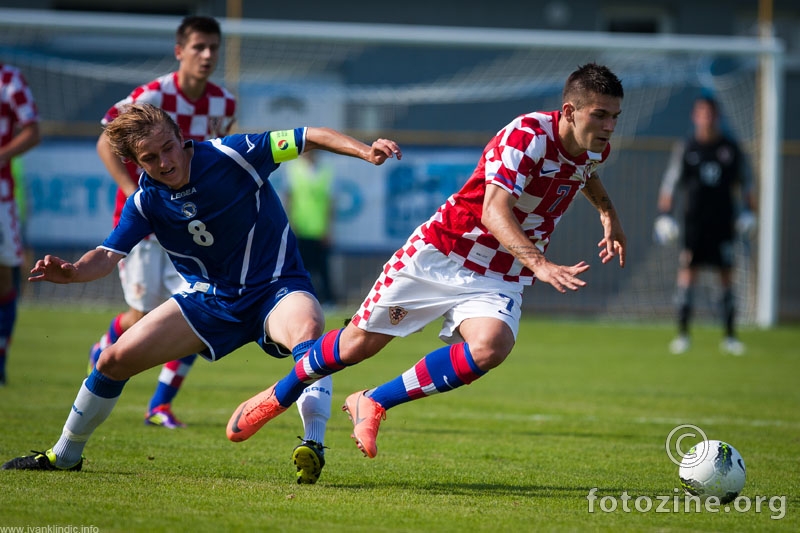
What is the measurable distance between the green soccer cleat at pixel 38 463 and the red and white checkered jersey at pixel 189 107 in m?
2.06

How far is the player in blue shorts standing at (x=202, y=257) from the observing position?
15.2 ft

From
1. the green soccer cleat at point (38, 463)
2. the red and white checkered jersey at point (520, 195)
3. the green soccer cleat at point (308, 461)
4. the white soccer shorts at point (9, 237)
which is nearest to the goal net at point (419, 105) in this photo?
the white soccer shorts at point (9, 237)

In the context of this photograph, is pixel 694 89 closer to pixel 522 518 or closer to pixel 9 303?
pixel 9 303

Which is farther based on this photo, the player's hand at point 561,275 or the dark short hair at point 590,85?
the dark short hair at point 590,85

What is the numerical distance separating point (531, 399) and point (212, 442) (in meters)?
3.01

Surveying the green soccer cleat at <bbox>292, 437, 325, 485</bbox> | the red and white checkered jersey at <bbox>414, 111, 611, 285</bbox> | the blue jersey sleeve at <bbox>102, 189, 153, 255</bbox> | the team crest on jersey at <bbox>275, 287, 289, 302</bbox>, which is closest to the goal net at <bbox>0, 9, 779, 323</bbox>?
the blue jersey sleeve at <bbox>102, 189, 153, 255</bbox>

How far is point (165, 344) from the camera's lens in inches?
184

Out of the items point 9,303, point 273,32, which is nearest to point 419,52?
point 273,32

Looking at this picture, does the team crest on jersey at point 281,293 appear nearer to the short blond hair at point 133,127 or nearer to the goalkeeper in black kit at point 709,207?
the short blond hair at point 133,127

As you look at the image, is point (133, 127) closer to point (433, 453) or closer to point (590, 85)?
point (590, 85)

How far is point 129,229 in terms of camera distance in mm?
4766

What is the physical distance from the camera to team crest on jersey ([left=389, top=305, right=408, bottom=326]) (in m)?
4.71

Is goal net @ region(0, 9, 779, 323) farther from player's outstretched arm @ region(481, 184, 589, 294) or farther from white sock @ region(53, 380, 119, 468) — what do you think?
player's outstretched arm @ region(481, 184, 589, 294)

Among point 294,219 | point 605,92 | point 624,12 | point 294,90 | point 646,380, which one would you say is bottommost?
point 646,380
